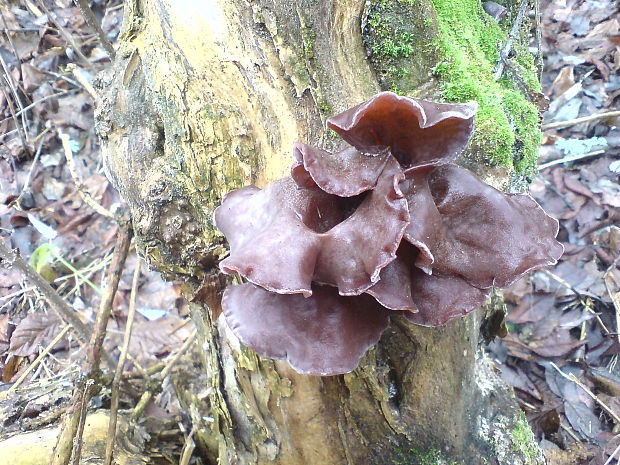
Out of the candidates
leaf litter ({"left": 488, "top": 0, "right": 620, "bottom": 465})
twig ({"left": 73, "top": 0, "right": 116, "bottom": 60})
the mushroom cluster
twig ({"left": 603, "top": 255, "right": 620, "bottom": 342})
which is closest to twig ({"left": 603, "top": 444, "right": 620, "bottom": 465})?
leaf litter ({"left": 488, "top": 0, "right": 620, "bottom": 465})

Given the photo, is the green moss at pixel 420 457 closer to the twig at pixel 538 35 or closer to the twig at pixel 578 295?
the twig at pixel 578 295

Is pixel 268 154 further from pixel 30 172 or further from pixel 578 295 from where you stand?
pixel 30 172

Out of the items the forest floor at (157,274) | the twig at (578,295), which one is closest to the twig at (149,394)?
the forest floor at (157,274)

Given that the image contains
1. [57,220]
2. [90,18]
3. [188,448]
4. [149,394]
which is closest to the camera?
[188,448]

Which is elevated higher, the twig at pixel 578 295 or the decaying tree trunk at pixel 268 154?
the decaying tree trunk at pixel 268 154

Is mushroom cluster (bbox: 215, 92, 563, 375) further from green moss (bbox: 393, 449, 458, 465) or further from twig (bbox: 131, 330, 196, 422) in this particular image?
twig (bbox: 131, 330, 196, 422)

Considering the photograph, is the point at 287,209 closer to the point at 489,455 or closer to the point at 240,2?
the point at 240,2

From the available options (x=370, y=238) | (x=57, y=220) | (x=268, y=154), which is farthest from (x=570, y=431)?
(x=57, y=220)
